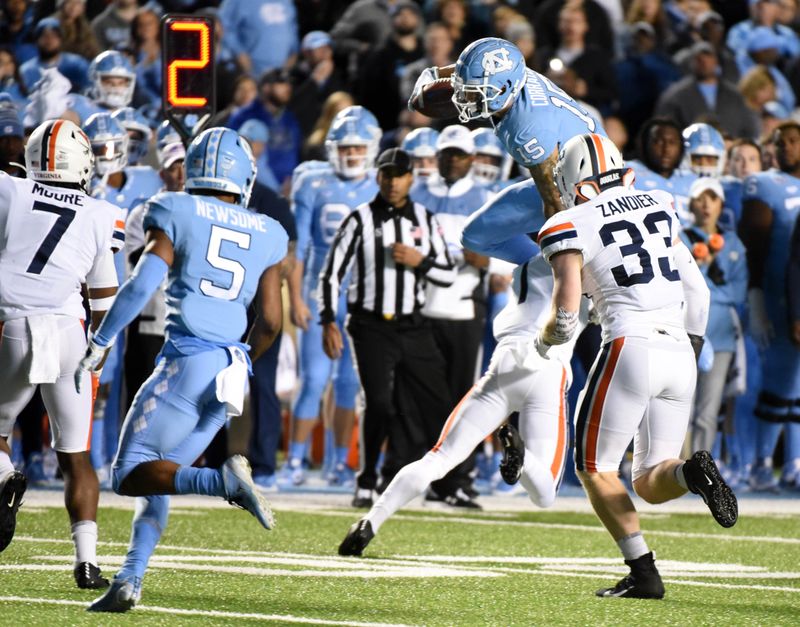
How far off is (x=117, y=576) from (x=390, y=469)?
4418 millimetres

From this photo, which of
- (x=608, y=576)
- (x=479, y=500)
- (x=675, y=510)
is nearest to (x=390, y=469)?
(x=479, y=500)

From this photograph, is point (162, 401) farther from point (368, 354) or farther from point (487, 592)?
point (368, 354)

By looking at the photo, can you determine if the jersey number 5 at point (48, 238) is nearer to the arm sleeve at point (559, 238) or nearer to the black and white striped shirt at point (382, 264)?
the arm sleeve at point (559, 238)

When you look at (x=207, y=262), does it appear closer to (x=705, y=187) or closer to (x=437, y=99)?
(x=437, y=99)

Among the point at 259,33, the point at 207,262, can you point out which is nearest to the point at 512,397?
the point at 207,262

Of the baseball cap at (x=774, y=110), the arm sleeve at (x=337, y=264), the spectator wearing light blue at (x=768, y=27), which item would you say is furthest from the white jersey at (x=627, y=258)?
the spectator wearing light blue at (x=768, y=27)

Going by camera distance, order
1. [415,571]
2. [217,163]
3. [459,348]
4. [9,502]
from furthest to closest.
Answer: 1. [459,348]
2. [415,571]
3. [9,502]
4. [217,163]

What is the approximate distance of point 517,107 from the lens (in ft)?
22.2

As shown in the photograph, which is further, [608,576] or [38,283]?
[608,576]

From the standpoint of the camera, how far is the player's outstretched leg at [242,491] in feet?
16.5

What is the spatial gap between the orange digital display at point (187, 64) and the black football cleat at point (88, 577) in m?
3.83

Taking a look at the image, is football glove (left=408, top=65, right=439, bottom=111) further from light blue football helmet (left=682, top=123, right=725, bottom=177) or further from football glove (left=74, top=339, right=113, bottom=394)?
light blue football helmet (left=682, top=123, right=725, bottom=177)

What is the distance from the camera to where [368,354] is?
9.34 metres

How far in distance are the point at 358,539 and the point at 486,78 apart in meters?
1.85
